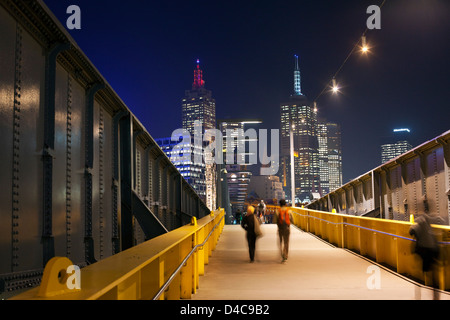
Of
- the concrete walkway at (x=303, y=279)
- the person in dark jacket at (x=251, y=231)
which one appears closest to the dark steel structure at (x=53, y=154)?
the concrete walkway at (x=303, y=279)

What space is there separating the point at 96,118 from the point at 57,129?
2.41 metres

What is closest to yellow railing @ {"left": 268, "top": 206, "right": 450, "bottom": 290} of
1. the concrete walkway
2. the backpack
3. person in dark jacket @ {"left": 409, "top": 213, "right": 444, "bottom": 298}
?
person in dark jacket @ {"left": 409, "top": 213, "right": 444, "bottom": 298}

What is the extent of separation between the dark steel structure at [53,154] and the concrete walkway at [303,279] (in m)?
2.37

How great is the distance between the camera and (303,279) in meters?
10.2

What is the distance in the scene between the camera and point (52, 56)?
7.05 metres

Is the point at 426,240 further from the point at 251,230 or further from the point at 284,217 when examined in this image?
the point at 284,217

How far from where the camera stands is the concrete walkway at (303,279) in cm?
832

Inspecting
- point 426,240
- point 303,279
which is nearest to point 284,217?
point 303,279

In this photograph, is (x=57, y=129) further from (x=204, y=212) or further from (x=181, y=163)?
(x=181, y=163)

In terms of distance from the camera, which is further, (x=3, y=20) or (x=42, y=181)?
(x=42, y=181)

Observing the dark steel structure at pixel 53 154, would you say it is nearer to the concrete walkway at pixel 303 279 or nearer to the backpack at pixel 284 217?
the concrete walkway at pixel 303 279

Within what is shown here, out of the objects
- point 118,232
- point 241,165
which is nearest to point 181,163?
point 241,165

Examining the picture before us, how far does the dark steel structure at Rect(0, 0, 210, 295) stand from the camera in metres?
5.76

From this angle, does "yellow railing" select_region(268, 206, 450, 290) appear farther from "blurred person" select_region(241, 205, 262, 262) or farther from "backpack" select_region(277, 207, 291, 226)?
"blurred person" select_region(241, 205, 262, 262)
